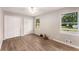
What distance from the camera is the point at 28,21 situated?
2189mm

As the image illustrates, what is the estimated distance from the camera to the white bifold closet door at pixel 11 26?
2133 millimetres

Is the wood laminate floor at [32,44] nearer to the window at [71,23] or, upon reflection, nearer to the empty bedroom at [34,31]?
the empty bedroom at [34,31]

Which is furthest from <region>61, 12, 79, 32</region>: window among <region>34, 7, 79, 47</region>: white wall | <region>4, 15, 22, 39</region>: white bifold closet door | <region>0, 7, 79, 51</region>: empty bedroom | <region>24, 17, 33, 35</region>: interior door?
<region>4, 15, 22, 39</region>: white bifold closet door

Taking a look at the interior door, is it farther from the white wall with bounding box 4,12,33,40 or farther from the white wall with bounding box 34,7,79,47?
the white wall with bounding box 34,7,79,47

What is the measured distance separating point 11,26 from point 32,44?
668 millimetres

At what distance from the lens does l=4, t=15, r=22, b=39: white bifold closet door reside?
84.0 inches

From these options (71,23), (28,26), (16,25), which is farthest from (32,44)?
(71,23)

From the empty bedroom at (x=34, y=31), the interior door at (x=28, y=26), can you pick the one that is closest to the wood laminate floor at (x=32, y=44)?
the empty bedroom at (x=34, y=31)

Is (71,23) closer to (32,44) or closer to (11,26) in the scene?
(32,44)

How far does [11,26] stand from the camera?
2160 mm
